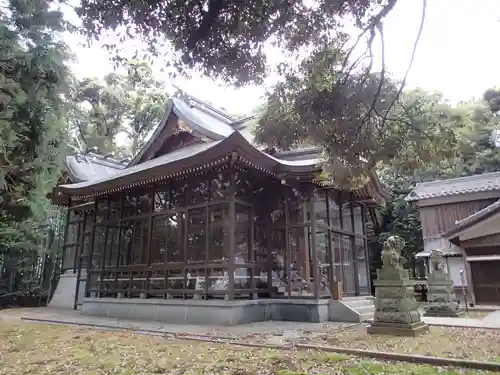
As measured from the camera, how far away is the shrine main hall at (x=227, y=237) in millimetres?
8656

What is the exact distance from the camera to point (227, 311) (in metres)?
8.10

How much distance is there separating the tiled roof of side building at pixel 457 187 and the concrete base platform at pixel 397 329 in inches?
453

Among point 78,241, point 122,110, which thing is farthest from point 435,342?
point 122,110

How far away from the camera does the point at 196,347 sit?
5520mm

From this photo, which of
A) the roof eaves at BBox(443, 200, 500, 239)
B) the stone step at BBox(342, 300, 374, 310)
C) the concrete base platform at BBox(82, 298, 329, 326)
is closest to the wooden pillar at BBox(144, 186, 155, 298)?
the concrete base platform at BBox(82, 298, 329, 326)

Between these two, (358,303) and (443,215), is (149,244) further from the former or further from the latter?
(443,215)

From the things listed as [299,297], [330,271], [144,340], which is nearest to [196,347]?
[144,340]

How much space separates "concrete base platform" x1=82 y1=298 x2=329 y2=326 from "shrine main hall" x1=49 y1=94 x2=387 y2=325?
0.08 feet

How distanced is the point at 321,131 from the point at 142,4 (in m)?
2.80

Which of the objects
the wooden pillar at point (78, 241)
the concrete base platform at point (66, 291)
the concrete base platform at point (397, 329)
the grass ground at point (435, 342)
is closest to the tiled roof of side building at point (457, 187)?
the grass ground at point (435, 342)

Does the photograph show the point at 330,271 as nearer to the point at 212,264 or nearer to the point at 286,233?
the point at 286,233

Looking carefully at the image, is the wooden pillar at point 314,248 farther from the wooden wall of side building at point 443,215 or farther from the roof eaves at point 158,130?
the wooden wall of side building at point 443,215

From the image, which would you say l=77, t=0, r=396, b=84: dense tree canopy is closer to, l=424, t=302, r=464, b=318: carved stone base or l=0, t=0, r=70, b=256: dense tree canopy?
l=0, t=0, r=70, b=256: dense tree canopy

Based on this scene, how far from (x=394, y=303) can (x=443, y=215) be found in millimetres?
11915
